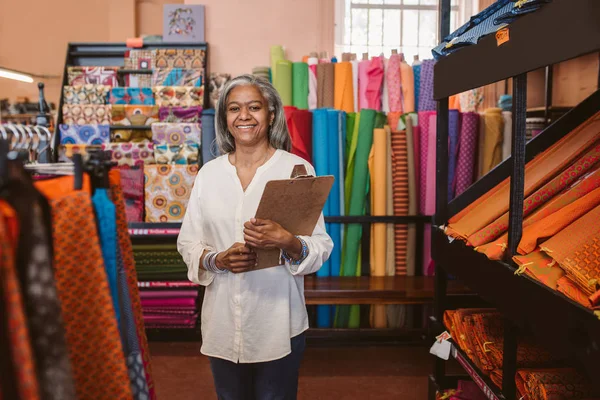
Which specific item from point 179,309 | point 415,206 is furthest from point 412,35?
point 179,309

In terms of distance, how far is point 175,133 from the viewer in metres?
3.99

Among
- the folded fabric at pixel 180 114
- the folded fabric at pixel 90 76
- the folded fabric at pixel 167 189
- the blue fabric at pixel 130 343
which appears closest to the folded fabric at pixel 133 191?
the folded fabric at pixel 167 189

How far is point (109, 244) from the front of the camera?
1.02 metres

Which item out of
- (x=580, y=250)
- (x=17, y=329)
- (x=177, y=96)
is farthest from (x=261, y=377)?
(x=177, y=96)

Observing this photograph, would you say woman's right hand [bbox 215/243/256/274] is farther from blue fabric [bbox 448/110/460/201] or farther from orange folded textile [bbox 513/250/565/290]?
blue fabric [bbox 448/110/460/201]

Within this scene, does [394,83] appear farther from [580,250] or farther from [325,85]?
[580,250]

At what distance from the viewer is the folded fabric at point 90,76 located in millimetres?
4355

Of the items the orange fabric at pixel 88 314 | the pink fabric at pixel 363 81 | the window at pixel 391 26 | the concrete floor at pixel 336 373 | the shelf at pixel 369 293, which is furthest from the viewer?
the window at pixel 391 26

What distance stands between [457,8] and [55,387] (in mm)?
6953

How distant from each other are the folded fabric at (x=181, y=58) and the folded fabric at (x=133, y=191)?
3.53 feet

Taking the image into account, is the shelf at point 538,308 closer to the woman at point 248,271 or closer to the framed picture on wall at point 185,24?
the woman at point 248,271

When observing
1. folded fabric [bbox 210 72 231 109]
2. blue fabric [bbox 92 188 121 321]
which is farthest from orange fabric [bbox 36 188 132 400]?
folded fabric [bbox 210 72 231 109]

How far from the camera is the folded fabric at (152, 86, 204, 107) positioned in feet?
13.7

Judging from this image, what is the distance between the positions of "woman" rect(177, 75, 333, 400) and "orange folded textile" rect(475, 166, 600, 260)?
56cm
